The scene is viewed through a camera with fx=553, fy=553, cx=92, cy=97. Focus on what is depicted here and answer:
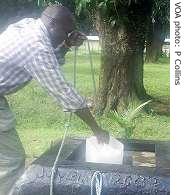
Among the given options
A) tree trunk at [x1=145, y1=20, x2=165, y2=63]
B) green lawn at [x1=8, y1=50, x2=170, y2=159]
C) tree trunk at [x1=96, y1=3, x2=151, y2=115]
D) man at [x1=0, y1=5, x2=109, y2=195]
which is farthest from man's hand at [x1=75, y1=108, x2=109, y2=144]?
tree trunk at [x1=145, y1=20, x2=165, y2=63]

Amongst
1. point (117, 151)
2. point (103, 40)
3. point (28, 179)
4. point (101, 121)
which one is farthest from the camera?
point (103, 40)

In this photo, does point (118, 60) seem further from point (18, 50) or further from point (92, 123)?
point (92, 123)

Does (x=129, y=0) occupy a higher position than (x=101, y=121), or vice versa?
(x=129, y=0)

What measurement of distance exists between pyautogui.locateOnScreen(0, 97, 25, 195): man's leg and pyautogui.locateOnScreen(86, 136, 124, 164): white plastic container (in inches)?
27.5

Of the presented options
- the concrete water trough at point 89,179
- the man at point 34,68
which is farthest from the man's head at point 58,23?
the concrete water trough at point 89,179

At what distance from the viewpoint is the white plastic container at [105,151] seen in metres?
3.79

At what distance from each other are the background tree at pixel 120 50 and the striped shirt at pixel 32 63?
607 cm

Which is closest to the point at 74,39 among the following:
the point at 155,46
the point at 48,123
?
the point at 48,123

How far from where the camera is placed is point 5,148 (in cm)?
428

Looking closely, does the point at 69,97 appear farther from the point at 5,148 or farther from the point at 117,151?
the point at 5,148

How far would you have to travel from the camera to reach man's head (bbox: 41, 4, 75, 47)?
398 centimetres

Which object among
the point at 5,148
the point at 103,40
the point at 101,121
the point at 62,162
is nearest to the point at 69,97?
the point at 62,162
